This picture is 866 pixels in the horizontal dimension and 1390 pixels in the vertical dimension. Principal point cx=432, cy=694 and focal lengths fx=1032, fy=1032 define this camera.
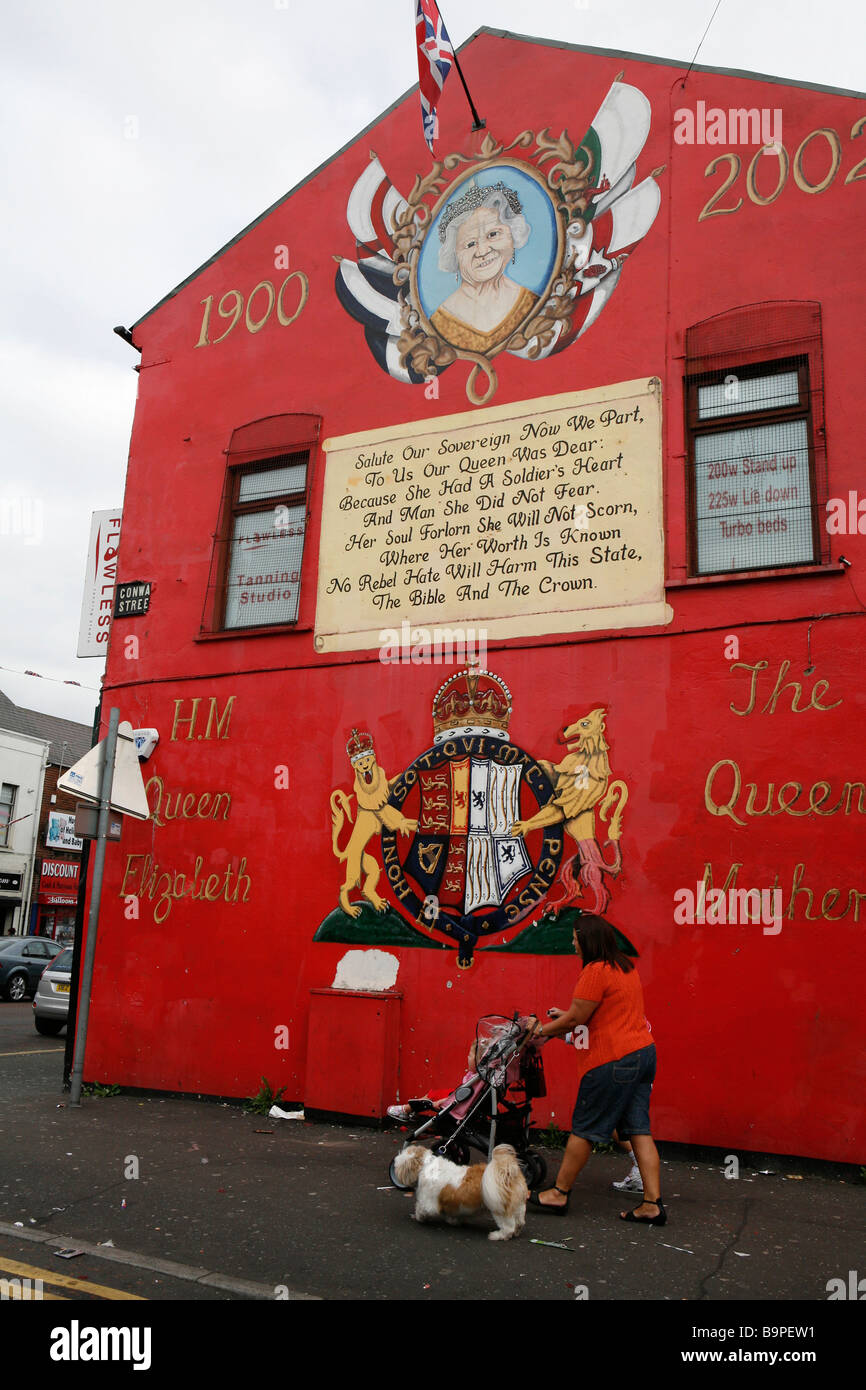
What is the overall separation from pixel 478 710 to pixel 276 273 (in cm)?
551

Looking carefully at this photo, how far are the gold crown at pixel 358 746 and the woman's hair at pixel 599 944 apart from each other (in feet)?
11.4

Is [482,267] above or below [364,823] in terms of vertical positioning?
above

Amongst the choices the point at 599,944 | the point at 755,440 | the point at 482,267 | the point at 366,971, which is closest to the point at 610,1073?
the point at 599,944

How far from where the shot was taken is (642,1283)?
15.2 feet

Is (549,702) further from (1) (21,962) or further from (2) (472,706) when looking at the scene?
(1) (21,962)

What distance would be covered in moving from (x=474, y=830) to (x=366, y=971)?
4.93ft

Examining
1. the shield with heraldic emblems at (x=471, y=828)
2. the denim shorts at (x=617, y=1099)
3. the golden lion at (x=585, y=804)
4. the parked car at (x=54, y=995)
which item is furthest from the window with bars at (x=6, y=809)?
the denim shorts at (x=617, y=1099)

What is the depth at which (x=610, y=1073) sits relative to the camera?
5723 millimetres

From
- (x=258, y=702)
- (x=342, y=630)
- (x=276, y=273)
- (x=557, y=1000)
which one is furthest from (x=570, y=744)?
(x=276, y=273)

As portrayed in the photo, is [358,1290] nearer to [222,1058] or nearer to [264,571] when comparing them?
[222,1058]

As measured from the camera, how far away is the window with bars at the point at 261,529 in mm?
10148

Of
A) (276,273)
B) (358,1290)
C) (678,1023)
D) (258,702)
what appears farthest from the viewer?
(276,273)

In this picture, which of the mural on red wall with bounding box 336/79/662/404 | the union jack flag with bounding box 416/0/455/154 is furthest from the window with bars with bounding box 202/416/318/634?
the union jack flag with bounding box 416/0/455/154

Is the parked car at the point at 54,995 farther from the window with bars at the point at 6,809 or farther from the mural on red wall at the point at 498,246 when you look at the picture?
the window with bars at the point at 6,809
